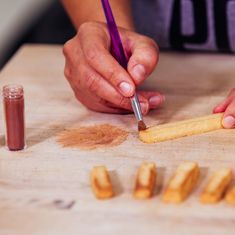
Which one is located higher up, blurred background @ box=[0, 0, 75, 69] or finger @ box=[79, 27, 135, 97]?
finger @ box=[79, 27, 135, 97]

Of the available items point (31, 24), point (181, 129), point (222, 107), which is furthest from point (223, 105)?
point (31, 24)

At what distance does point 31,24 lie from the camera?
227 cm

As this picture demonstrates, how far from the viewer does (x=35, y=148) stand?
3.29ft

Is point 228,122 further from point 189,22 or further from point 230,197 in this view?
point 189,22

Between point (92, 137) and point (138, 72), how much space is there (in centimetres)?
15

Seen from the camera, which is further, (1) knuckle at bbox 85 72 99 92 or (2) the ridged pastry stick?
(1) knuckle at bbox 85 72 99 92

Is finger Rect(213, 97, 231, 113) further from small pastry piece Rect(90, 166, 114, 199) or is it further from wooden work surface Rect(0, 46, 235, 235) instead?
small pastry piece Rect(90, 166, 114, 199)

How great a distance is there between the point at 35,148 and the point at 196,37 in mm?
604

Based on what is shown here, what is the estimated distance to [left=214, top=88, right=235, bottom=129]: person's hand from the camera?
1.08 meters

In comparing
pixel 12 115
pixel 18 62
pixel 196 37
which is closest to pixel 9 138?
pixel 12 115

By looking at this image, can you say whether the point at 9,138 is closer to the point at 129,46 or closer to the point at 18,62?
the point at 129,46

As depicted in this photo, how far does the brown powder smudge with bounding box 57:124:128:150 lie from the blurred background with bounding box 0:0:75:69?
3.34 ft

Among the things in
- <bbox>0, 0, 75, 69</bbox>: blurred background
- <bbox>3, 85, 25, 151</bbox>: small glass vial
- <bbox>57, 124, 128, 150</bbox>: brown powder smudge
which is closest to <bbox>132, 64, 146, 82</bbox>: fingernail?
<bbox>57, 124, 128, 150</bbox>: brown powder smudge

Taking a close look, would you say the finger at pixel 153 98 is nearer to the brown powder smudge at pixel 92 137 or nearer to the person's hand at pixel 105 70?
the person's hand at pixel 105 70
